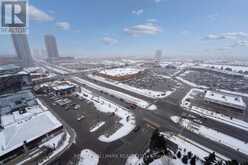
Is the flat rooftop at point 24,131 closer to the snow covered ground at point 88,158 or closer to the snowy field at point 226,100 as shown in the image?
the snow covered ground at point 88,158

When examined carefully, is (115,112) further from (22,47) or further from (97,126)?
(22,47)

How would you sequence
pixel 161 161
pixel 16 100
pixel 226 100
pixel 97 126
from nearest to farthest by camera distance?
1. pixel 161 161
2. pixel 97 126
3. pixel 226 100
4. pixel 16 100

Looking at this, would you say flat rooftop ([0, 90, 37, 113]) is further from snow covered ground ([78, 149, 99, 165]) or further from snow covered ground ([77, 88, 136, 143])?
snow covered ground ([78, 149, 99, 165])

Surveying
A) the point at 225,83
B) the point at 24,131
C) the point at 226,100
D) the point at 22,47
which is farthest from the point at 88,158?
the point at 22,47

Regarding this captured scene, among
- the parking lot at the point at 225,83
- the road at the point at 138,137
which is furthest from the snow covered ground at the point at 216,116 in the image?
the parking lot at the point at 225,83

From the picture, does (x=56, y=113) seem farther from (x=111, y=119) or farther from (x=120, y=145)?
(x=120, y=145)

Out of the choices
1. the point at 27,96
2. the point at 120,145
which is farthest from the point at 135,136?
the point at 27,96
